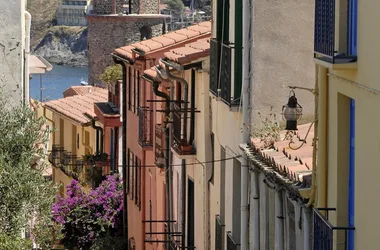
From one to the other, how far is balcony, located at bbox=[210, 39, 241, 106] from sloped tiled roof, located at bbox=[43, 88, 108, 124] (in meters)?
22.5

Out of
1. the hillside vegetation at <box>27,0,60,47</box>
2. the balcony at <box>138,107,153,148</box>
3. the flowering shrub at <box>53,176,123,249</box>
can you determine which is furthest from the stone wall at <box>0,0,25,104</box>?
the hillside vegetation at <box>27,0,60,47</box>

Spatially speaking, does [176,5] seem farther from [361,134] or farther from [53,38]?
[361,134]

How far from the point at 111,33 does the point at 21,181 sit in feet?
179

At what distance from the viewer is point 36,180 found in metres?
15.4

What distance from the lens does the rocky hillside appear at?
181 metres

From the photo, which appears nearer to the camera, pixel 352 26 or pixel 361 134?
pixel 361 134

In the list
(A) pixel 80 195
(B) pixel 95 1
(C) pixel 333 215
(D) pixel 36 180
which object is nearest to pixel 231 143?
(D) pixel 36 180

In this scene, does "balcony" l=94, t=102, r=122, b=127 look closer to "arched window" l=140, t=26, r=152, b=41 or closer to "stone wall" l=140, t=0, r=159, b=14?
"arched window" l=140, t=26, r=152, b=41

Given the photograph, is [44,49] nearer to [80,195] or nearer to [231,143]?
[80,195]

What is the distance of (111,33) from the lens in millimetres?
69250

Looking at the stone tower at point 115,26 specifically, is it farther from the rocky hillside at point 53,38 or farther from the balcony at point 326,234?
the rocky hillside at point 53,38

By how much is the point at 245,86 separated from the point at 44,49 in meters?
171

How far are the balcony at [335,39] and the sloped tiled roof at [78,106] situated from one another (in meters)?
29.5

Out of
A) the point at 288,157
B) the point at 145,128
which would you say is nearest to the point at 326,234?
the point at 288,157
